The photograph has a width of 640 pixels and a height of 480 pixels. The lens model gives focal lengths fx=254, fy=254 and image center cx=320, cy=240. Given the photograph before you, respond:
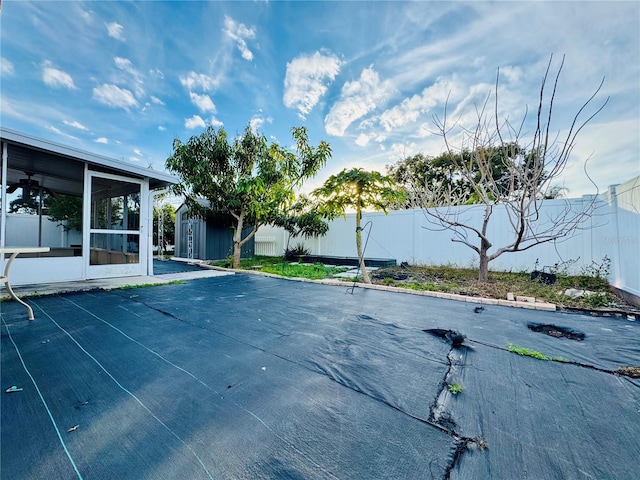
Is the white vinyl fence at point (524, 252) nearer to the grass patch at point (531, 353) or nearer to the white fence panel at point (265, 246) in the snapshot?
the white fence panel at point (265, 246)

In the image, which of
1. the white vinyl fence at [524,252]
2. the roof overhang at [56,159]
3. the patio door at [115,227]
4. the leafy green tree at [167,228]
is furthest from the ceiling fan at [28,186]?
the white vinyl fence at [524,252]

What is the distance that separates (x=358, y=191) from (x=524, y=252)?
4.04 m

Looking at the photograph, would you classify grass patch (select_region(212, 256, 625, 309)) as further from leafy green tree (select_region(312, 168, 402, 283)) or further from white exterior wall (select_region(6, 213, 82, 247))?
white exterior wall (select_region(6, 213, 82, 247))

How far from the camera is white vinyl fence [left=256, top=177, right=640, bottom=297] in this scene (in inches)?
142

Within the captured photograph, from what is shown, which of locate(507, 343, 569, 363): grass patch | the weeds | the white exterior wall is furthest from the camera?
the white exterior wall

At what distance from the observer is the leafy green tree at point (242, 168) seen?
264 inches

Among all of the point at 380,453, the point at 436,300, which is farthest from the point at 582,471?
the point at 436,300

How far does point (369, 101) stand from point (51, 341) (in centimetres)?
775

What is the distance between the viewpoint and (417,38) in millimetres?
5074

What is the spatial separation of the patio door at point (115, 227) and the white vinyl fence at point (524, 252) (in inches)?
202

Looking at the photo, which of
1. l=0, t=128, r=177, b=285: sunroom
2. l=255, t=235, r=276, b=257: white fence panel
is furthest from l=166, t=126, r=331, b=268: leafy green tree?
l=255, t=235, r=276, b=257: white fence panel

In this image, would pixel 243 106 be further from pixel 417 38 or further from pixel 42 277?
pixel 42 277

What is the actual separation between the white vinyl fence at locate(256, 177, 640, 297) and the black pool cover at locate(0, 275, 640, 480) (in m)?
1.70

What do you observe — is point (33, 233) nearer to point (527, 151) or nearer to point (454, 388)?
point (454, 388)
